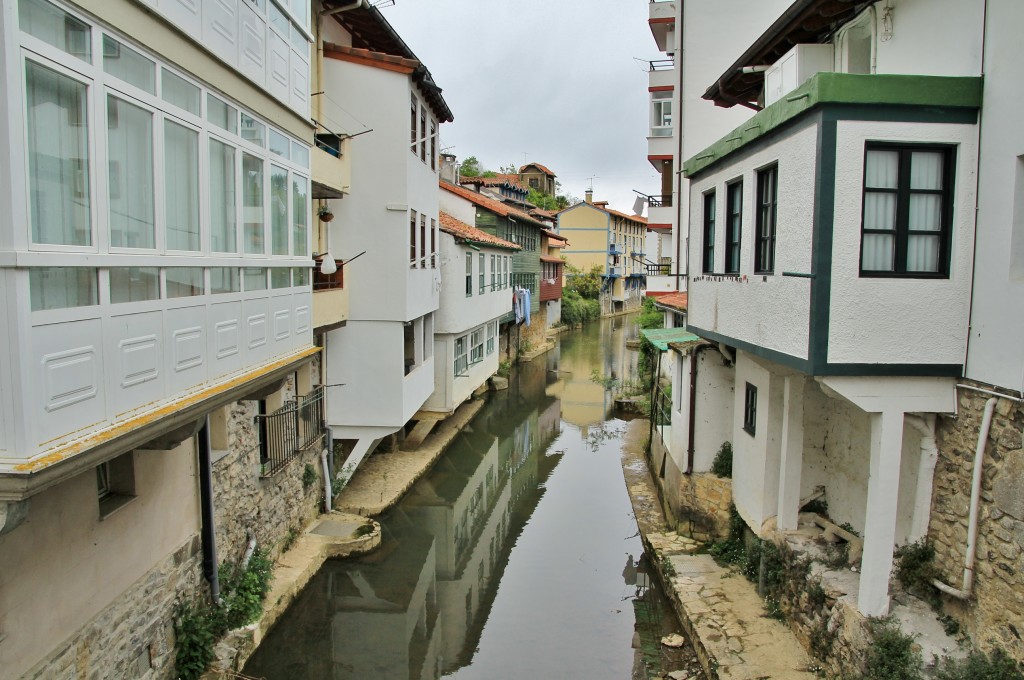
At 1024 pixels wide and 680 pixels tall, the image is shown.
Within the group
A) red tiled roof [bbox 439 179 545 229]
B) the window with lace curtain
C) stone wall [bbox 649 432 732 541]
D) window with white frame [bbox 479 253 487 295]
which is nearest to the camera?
the window with lace curtain

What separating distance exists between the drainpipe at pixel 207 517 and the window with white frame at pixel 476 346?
14.0m

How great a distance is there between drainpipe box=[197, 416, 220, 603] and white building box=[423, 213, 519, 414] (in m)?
10.9

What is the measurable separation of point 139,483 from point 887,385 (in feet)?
25.6

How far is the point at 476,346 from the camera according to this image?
24234 millimetres

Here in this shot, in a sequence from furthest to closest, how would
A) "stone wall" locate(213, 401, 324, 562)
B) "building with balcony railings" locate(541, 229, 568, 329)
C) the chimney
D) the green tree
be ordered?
the green tree < "building with balcony railings" locate(541, 229, 568, 329) < the chimney < "stone wall" locate(213, 401, 324, 562)

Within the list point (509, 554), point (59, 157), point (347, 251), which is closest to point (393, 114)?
point (347, 251)

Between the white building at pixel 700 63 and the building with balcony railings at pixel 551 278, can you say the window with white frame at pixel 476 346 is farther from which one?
the building with balcony railings at pixel 551 278

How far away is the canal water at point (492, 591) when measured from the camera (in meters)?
10.5

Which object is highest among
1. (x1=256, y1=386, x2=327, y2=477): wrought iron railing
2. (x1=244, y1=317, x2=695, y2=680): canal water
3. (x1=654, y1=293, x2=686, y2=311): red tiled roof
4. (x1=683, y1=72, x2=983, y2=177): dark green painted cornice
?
(x1=683, y1=72, x2=983, y2=177): dark green painted cornice

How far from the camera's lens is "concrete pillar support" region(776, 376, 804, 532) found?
32.6 ft

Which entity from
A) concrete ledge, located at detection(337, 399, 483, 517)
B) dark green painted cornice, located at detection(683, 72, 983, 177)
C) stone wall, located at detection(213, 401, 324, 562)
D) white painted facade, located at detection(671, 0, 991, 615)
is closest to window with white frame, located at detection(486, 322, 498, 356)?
concrete ledge, located at detection(337, 399, 483, 517)

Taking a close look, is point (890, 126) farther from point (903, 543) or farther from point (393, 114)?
point (393, 114)

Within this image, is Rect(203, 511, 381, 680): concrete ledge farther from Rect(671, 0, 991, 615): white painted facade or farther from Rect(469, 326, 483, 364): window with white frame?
Rect(469, 326, 483, 364): window with white frame

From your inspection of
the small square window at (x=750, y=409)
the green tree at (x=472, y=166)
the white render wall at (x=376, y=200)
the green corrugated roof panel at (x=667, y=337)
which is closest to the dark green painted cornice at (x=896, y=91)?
the small square window at (x=750, y=409)
